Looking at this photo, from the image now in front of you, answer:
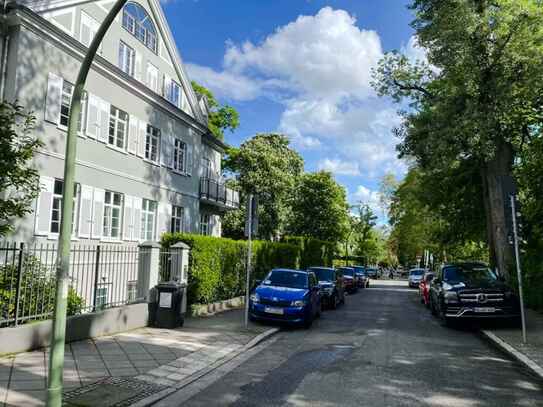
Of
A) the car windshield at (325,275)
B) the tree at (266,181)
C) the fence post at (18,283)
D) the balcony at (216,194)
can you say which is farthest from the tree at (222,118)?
the fence post at (18,283)

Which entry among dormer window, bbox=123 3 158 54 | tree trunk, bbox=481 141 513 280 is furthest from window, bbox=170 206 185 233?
tree trunk, bbox=481 141 513 280

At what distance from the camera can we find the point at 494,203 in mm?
20562

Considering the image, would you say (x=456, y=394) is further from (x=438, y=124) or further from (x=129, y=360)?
(x=438, y=124)

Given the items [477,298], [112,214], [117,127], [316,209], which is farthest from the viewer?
[316,209]

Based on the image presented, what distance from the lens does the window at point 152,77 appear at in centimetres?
2286

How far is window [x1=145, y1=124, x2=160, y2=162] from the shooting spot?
22703 millimetres

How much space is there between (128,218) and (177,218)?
5.02 metres

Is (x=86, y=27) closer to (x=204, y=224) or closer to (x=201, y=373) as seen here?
(x=204, y=224)

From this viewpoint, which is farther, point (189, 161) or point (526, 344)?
point (189, 161)

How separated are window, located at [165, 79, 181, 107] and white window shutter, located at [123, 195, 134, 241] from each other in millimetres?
6579

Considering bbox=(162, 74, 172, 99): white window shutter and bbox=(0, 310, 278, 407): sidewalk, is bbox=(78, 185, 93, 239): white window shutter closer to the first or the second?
bbox=(0, 310, 278, 407): sidewalk

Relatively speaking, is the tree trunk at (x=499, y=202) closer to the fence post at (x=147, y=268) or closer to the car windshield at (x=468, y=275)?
the car windshield at (x=468, y=275)

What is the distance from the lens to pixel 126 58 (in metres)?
21.2

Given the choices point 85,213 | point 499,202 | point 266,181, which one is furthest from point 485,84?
point 266,181
